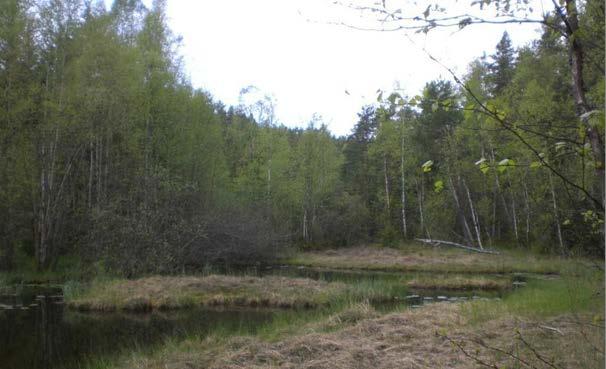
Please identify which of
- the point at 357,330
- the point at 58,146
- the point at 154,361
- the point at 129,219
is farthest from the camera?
the point at 58,146

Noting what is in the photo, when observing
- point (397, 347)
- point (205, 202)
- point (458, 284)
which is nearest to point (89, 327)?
point (397, 347)

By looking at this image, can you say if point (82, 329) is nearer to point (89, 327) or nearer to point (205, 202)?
point (89, 327)

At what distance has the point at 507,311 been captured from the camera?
844 cm

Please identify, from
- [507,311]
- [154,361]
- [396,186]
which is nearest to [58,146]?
[154,361]

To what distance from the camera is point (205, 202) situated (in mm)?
23766

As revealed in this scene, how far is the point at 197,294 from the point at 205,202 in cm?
1027

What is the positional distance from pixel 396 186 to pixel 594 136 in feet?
115

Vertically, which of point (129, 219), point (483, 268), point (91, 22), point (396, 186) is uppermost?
point (91, 22)

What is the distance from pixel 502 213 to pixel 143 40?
2423 centimetres

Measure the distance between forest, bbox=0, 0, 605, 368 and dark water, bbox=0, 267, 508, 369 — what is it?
363 millimetres

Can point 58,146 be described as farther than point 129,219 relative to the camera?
Yes

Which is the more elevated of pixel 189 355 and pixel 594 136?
pixel 594 136

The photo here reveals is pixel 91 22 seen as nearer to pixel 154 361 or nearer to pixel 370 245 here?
pixel 154 361

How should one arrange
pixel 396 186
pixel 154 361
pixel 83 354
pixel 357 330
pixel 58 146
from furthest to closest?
pixel 396 186
pixel 58 146
pixel 83 354
pixel 357 330
pixel 154 361
